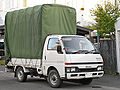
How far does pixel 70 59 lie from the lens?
1080cm

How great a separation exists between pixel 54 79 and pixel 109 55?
5473 mm

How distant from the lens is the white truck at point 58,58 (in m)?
10.9

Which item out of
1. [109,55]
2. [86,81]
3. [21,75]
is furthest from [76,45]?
[109,55]

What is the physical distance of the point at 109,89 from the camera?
11.2m

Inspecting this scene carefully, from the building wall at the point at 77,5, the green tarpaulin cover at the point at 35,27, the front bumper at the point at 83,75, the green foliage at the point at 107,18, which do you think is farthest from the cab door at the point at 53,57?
the building wall at the point at 77,5

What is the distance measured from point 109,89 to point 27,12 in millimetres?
5036

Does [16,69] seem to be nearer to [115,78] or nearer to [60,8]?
[60,8]

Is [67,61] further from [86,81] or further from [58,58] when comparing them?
[86,81]

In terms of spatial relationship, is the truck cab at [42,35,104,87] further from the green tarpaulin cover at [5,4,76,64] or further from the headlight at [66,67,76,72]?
the green tarpaulin cover at [5,4,76,64]

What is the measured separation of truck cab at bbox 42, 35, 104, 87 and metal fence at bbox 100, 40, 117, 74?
13.5 ft

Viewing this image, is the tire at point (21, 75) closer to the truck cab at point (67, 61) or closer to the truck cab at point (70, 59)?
the truck cab at point (67, 61)

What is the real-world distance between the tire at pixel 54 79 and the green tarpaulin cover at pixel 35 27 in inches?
39.4

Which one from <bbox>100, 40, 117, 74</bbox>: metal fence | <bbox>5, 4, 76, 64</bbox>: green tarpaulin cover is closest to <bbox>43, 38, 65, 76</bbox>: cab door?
<bbox>5, 4, 76, 64</bbox>: green tarpaulin cover

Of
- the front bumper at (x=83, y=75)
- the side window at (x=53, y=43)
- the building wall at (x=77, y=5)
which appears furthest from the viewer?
the building wall at (x=77, y=5)
